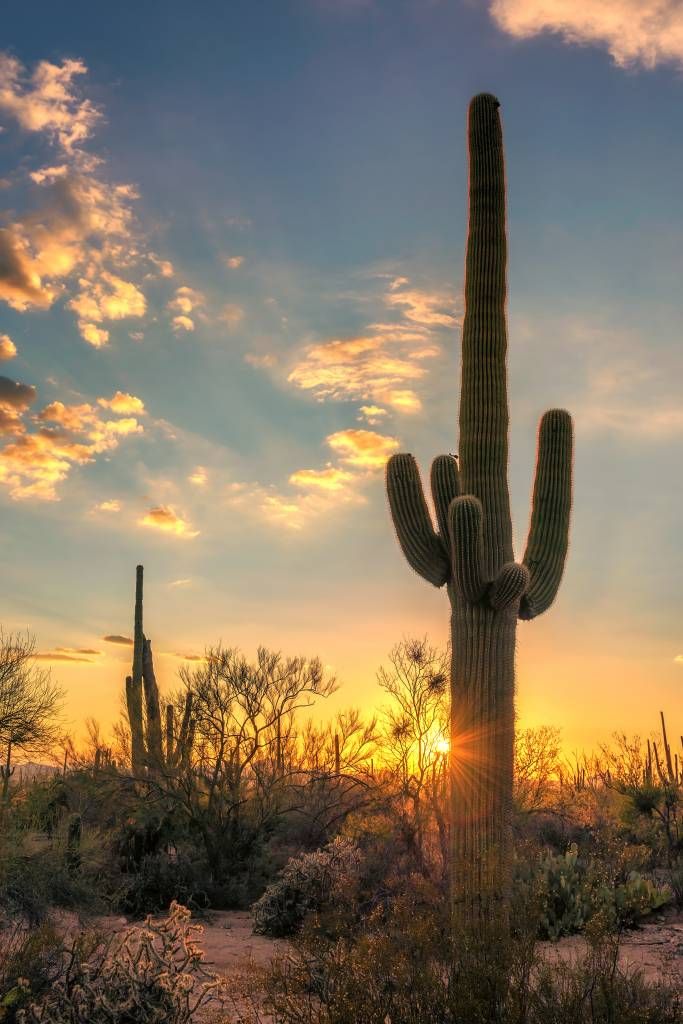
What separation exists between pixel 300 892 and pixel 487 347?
8.84 m

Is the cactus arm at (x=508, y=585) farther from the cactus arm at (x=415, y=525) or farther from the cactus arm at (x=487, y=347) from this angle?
the cactus arm at (x=415, y=525)

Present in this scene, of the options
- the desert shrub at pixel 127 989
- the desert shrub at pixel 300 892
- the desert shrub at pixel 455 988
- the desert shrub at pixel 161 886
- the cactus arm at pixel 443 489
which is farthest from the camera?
the desert shrub at pixel 161 886

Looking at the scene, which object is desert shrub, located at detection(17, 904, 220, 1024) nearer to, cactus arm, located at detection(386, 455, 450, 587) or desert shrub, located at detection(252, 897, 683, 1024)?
desert shrub, located at detection(252, 897, 683, 1024)

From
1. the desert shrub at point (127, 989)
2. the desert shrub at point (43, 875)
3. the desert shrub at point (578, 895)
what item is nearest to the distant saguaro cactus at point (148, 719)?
the desert shrub at point (43, 875)

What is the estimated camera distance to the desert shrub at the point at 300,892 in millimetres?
14586

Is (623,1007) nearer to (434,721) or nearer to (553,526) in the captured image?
(553,526)

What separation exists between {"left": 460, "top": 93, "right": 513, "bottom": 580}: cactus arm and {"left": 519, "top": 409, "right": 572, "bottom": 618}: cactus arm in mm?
579

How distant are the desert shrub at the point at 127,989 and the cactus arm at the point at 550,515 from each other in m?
6.14

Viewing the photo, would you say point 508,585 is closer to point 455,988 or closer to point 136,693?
point 455,988

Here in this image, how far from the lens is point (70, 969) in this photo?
7387 millimetres

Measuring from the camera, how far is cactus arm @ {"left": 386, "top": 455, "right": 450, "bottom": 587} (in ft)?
38.3

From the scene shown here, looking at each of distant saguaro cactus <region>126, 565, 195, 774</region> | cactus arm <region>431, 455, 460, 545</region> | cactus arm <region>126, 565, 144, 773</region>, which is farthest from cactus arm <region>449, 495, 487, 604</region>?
cactus arm <region>126, 565, 144, 773</region>

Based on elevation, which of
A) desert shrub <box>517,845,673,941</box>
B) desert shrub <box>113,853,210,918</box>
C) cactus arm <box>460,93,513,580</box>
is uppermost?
cactus arm <box>460,93,513,580</box>

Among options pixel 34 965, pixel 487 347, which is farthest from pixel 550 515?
pixel 34 965
